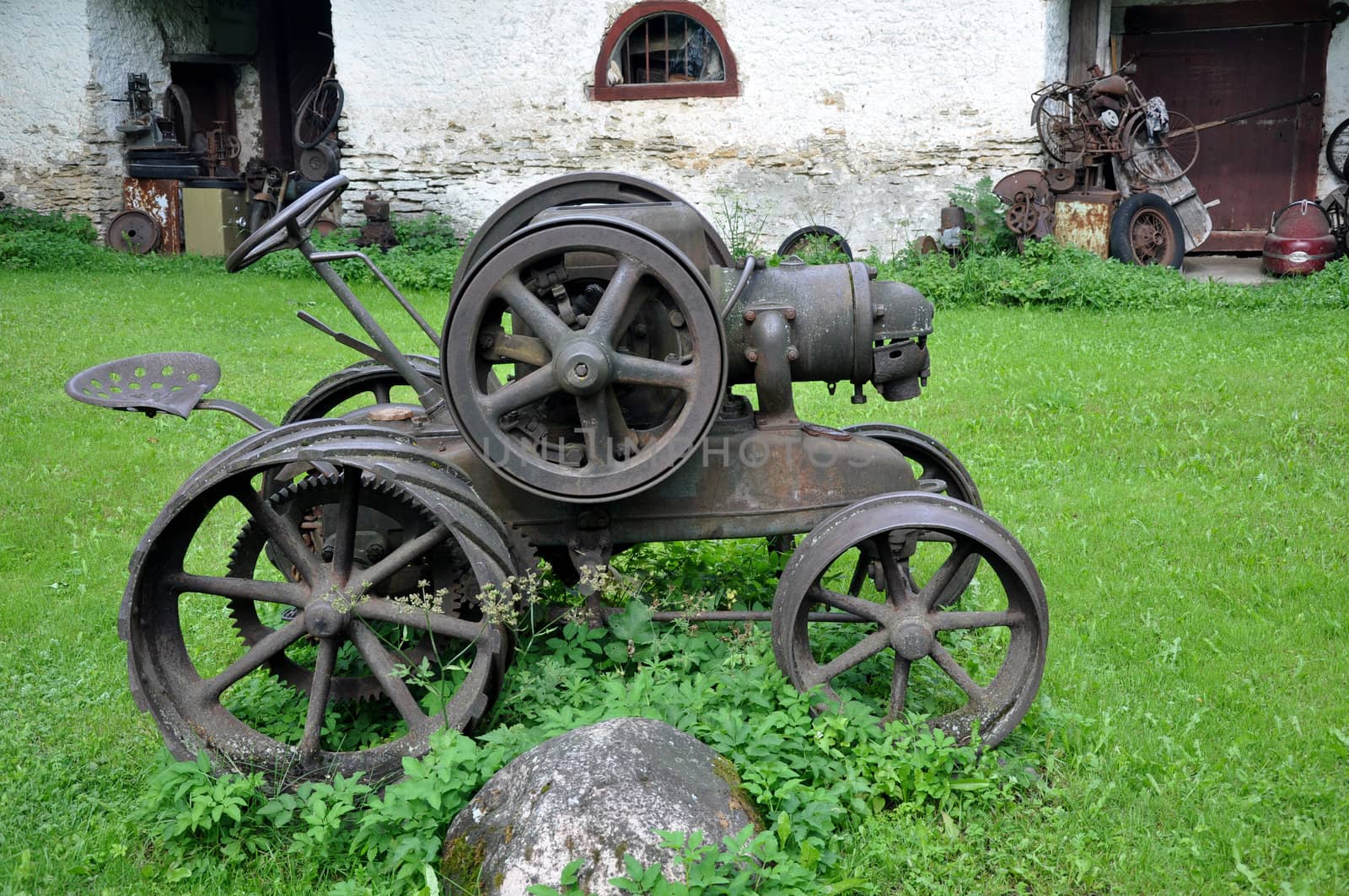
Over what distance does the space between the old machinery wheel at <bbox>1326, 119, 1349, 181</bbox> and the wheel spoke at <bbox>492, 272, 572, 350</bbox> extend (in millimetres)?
11166

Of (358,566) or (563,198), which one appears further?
(563,198)

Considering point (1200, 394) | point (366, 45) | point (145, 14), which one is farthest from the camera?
point (145, 14)

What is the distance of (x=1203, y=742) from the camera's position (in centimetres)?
340

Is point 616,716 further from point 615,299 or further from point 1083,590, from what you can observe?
point 1083,590

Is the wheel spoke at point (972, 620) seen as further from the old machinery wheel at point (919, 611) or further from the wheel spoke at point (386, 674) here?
the wheel spoke at point (386, 674)

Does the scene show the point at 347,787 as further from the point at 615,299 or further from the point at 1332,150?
the point at 1332,150

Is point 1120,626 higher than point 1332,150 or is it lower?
lower

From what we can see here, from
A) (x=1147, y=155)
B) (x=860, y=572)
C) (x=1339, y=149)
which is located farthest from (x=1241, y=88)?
(x=860, y=572)

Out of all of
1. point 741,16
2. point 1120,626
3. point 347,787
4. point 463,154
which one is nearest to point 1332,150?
point 741,16

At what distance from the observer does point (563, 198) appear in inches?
148

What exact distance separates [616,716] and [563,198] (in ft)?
5.36

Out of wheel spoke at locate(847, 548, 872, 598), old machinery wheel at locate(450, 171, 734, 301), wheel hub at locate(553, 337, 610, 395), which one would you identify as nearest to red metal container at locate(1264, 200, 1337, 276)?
wheel spoke at locate(847, 548, 872, 598)

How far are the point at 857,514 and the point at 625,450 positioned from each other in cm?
68

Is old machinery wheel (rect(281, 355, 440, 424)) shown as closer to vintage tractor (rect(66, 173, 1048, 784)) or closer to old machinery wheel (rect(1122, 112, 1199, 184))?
vintage tractor (rect(66, 173, 1048, 784))
